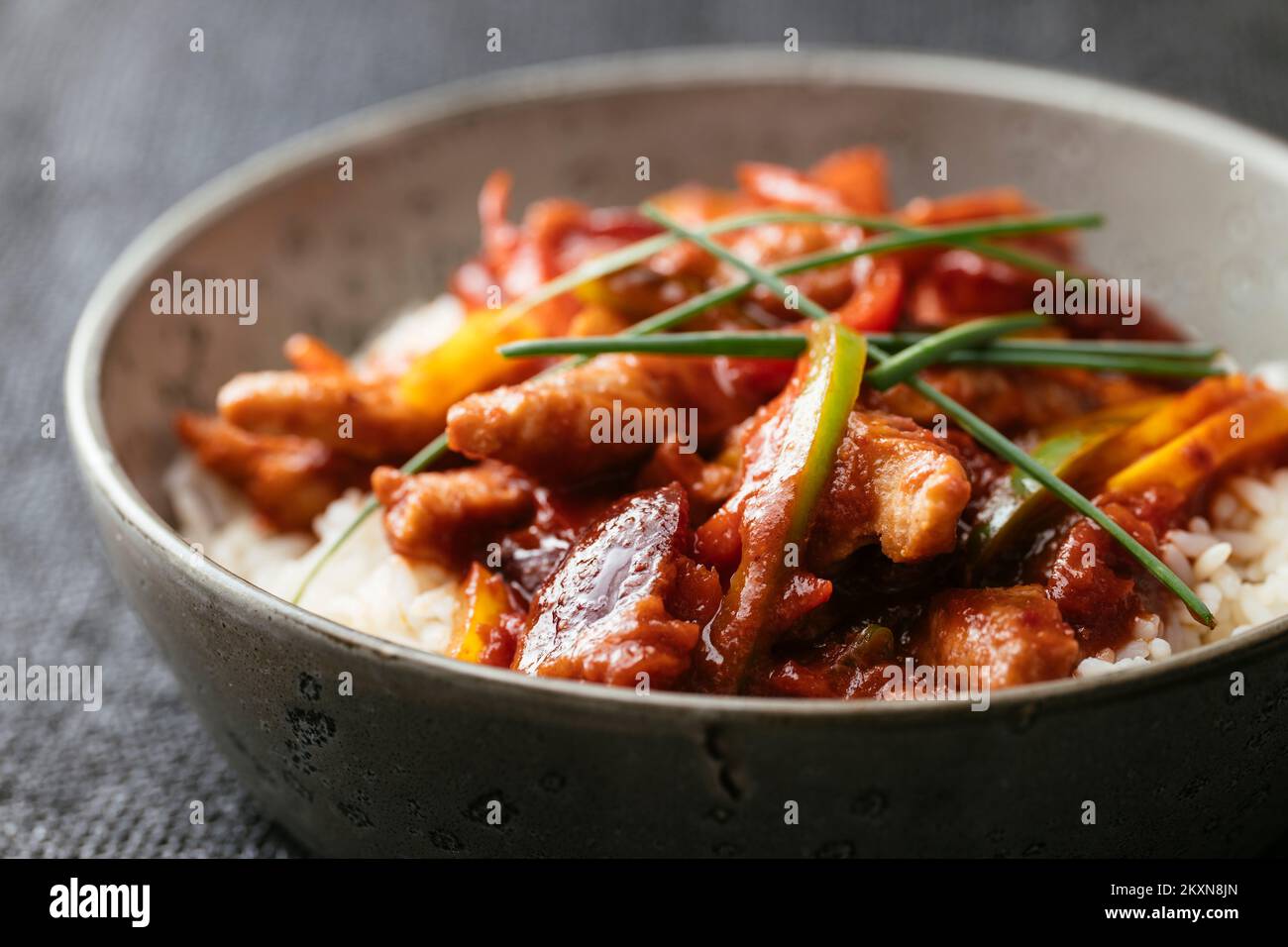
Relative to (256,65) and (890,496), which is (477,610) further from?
(256,65)

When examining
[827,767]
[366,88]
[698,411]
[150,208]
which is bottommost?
[827,767]

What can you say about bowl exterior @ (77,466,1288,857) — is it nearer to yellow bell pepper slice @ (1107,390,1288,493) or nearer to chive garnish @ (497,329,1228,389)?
yellow bell pepper slice @ (1107,390,1288,493)

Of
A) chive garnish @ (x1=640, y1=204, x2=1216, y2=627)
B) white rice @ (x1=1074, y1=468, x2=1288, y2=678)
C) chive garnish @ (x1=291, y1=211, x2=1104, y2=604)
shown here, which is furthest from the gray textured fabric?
white rice @ (x1=1074, y1=468, x2=1288, y2=678)

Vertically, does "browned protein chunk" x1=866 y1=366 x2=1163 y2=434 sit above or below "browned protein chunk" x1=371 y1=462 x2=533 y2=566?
above

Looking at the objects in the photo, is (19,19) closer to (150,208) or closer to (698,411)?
(150,208)

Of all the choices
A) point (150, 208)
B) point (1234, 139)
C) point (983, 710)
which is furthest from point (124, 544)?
point (150, 208)

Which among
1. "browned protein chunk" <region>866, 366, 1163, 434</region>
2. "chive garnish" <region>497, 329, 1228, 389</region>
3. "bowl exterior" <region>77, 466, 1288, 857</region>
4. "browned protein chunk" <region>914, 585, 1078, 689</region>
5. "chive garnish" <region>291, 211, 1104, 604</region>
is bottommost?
"bowl exterior" <region>77, 466, 1288, 857</region>
